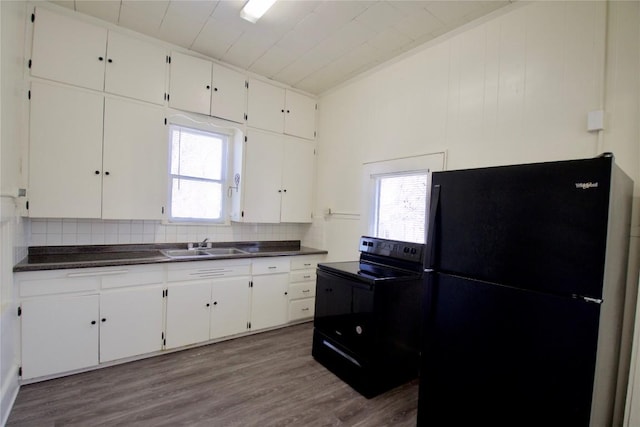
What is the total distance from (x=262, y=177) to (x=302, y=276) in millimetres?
1289

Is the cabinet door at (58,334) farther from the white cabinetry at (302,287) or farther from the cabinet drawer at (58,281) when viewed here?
the white cabinetry at (302,287)

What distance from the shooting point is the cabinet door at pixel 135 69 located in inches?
106

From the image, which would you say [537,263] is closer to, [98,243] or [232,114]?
[232,114]

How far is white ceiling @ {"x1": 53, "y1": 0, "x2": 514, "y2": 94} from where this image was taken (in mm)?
2355

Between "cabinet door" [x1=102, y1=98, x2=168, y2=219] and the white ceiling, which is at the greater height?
the white ceiling

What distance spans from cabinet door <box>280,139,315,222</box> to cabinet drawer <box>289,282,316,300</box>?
0.83m

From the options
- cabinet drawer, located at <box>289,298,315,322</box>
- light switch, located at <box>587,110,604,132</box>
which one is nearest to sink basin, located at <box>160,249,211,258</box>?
cabinet drawer, located at <box>289,298,315,322</box>

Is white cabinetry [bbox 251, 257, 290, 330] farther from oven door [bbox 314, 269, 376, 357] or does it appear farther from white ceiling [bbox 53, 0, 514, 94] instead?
white ceiling [bbox 53, 0, 514, 94]

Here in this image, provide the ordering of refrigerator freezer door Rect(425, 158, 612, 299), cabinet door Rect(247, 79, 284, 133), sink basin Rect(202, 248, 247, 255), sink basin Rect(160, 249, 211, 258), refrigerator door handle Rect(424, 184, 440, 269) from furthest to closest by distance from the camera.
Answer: cabinet door Rect(247, 79, 284, 133) < sink basin Rect(202, 248, 247, 255) < sink basin Rect(160, 249, 211, 258) < refrigerator door handle Rect(424, 184, 440, 269) < refrigerator freezer door Rect(425, 158, 612, 299)

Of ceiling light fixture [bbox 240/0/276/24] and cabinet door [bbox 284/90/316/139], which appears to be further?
cabinet door [bbox 284/90/316/139]

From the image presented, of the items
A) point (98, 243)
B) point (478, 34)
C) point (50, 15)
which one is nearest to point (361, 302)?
point (478, 34)

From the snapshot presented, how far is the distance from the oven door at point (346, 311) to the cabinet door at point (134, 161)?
178 cm

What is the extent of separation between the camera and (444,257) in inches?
66.9

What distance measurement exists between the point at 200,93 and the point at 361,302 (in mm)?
2622
